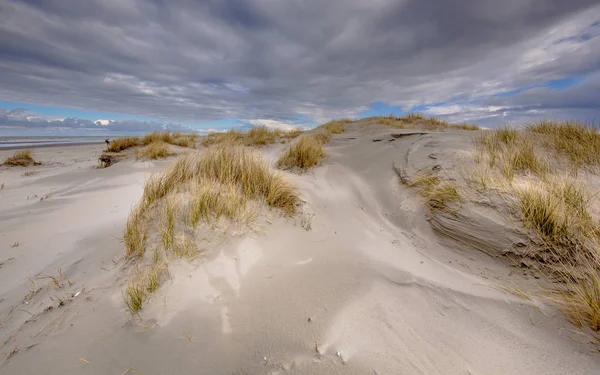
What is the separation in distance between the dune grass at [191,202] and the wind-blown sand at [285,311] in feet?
0.58

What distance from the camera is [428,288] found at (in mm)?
2113

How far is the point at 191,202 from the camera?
103 inches

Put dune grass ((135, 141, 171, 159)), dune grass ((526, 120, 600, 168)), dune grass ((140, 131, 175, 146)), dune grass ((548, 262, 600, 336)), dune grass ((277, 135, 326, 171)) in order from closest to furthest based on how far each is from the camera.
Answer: dune grass ((548, 262, 600, 336)) < dune grass ((526, 120, 600, 168)) < dune grass ((277, 135, 326, 171)) < dune grass ((135, 141, 171, 159)) < dune grass ((140, 131, 175, 146))

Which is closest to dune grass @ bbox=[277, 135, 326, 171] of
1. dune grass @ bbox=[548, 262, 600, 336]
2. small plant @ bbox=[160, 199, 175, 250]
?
small plant @ bbox=[160, 199, 175, 250]

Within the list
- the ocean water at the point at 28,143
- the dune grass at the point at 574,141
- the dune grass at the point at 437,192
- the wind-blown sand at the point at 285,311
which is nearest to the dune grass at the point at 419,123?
the dune grass at the point at 574,141

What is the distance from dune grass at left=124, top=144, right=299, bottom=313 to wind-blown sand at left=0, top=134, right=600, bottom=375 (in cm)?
18

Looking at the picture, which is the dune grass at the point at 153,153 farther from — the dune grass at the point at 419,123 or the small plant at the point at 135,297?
the dune grass at the point at 419,123

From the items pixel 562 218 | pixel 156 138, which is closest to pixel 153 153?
pixel 156 138

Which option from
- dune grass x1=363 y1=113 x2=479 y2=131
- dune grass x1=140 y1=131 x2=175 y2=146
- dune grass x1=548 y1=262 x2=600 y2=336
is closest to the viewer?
dune grass x1=548 y1=262 x2=600 y2=336

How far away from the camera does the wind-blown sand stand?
148cm

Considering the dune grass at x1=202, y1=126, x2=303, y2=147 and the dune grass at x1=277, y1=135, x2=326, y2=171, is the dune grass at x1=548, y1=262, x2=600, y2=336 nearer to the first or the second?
the dune grass at x1=277, y1=135, x2=326, y2=171

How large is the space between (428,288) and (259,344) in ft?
4.94

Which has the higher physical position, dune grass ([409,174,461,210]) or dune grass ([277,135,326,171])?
dune grass ([277,135,326,171])

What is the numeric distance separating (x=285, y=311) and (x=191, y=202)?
61.3 inches
